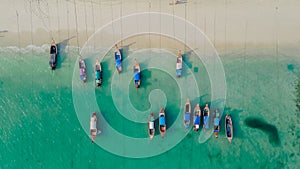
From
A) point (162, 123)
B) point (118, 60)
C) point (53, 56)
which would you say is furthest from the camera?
point (53, 56)

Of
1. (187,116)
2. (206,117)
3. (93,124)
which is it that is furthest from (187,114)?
(93,124)

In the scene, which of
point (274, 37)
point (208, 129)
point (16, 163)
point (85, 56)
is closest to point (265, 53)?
point (274, 37)

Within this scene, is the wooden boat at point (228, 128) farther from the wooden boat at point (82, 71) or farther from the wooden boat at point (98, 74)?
the wooden boat at point (82, 71)

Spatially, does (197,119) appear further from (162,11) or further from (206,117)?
(162,11)

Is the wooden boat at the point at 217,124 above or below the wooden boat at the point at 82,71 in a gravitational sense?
below

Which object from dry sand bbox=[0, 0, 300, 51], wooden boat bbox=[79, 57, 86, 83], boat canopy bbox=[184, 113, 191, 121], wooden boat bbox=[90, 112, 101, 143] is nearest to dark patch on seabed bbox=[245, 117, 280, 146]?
boat canopy bbox=[184, 113, 191, 121]

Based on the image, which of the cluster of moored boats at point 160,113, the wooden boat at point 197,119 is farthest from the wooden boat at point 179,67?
the wooden boat at point 197,119

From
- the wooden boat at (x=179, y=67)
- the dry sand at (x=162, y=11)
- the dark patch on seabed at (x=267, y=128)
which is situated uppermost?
the dry sand at (x=162, y=11)
